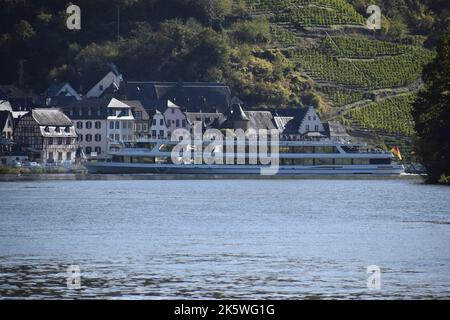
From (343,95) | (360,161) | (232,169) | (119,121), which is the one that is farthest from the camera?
(343,95)

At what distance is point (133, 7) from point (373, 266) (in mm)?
140487

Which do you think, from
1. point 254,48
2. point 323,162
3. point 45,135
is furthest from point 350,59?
point 45,135

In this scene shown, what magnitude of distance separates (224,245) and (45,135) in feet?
297

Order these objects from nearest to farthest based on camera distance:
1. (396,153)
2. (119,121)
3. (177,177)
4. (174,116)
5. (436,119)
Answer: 1. (436,119)
2. (177,177)
3. (396,153)
4. (119,121)
5. (174,116)

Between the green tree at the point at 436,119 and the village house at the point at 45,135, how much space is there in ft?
165

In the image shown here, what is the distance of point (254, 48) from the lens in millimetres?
171750

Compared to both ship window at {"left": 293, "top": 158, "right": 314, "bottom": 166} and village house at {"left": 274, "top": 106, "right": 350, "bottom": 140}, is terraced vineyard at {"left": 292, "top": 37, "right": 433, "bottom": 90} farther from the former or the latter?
ship window at {"left": 293, "top": 158, "right": 314, "bottom": 166}

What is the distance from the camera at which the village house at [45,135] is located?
472 feet

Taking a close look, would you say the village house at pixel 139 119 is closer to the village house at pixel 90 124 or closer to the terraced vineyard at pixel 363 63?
the village house at pixel 90 124

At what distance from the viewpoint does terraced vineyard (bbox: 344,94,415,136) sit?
153 metres

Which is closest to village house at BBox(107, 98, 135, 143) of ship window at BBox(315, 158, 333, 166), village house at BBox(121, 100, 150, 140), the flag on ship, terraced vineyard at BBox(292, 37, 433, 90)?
village house at BBox(121, 100, 150, 140)

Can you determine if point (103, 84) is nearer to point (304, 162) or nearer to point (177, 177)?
point (304, 162)

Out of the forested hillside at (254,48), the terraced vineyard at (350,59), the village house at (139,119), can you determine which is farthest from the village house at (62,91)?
the terraced vineyard at (350,59)

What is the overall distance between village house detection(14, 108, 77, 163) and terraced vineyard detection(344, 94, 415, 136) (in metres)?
28.5
